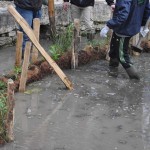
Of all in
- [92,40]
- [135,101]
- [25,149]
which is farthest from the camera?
[92,40]

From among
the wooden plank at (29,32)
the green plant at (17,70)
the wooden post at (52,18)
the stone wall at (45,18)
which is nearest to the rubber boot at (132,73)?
the wooden plank at (29,32)

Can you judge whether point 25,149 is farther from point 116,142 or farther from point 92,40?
point 92,40

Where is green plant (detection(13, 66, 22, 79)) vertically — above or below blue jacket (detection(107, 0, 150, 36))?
below

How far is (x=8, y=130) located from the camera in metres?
4.57

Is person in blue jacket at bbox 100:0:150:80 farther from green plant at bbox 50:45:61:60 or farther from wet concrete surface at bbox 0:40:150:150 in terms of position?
green plant at bbox 50:45:61:60

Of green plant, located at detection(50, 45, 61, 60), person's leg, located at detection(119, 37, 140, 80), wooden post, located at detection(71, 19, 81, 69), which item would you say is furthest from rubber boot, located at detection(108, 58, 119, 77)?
green plant, located at detection(50, 45, 61, 60)

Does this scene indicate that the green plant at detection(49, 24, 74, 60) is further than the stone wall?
No

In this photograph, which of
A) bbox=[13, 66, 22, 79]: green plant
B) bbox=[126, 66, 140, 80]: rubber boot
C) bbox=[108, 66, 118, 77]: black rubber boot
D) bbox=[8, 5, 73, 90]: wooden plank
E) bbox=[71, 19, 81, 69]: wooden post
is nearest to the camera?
bbox=[8, 5, 73, 90]: wooden plank

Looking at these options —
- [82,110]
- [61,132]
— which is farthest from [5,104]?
[82,110]

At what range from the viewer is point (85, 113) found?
18.3 feet

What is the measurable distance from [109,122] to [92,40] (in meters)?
3.21

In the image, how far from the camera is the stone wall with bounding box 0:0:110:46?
8094 mm

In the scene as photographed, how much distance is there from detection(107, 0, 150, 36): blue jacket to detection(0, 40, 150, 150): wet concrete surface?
31.0 inches

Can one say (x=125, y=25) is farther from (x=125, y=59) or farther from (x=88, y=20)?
(x=88, y=20)
